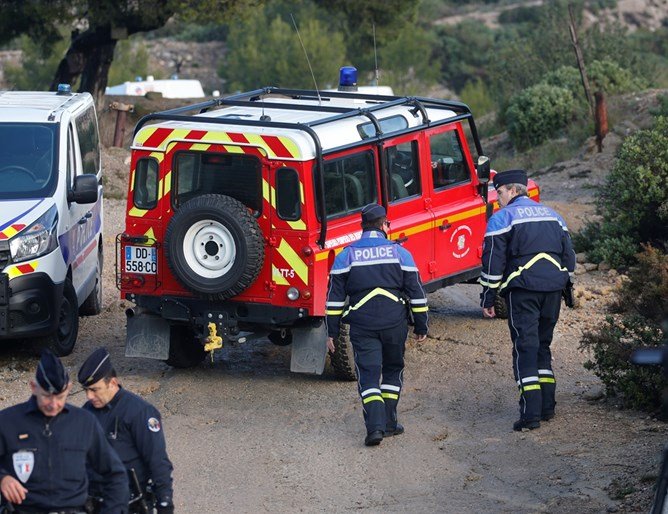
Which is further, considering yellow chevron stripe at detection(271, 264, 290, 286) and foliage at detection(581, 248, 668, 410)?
yellow chevron stripe at detection(271, 264, 290, 286)

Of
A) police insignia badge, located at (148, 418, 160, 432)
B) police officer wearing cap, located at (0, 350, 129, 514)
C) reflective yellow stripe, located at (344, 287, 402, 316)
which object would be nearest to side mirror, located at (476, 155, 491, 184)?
reflective yellow stripe, located at (344, 287, 402, 316)

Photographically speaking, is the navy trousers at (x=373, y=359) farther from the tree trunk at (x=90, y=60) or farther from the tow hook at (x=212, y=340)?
the tree trunk at (x=90, y=60)

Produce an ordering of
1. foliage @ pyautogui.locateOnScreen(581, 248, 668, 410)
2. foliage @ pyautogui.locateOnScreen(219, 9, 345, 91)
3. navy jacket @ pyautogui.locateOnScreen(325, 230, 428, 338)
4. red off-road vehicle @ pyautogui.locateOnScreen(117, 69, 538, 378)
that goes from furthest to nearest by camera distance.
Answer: foliage @ pyautogui.locateOnScreen(219, 9, 345, 91)
red off-road vehicle @ pyautogui.locateOnScreen(117, 69, 538, 378)
foliage @ pyautogui.locateOnScreen(581, 248, 668, 410)
navy jacket @ pyautogui.locateOnScreen(325, 230, 428, 338)

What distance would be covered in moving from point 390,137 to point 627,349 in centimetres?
283

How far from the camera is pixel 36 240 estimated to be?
35.8 feet

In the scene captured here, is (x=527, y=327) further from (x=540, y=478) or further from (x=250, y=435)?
(x=250, y=435)

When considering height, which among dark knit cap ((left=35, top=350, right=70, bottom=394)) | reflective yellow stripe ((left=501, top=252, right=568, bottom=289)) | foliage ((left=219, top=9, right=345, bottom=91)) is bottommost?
foliage ((left=219, top=9, right=345, bottom=91))

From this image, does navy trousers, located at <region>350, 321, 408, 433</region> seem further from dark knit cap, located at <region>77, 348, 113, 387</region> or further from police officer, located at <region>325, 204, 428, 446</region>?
dark knit cap, located at <region>77, 348, 113, 387</region>

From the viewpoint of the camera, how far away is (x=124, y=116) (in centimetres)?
2477

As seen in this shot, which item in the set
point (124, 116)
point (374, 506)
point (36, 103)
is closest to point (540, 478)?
point (374, 506)

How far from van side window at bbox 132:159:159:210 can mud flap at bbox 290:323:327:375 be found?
1.59 metres

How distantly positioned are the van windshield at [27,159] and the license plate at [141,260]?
3.60 feet

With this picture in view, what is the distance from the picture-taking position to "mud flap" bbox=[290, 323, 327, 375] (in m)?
10.5

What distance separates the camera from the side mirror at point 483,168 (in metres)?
12.0
